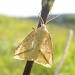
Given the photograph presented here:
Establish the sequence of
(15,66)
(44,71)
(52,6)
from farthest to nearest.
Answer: (15,66) → (44,71) → (52,6)

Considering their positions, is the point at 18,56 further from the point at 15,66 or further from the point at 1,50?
the point at 1,50

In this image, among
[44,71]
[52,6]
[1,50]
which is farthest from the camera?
[1,50]

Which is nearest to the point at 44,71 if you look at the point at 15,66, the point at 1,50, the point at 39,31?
the point at 15,66

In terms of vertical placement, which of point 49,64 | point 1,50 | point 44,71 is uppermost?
point 49,64

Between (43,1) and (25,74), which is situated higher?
(43,1)
